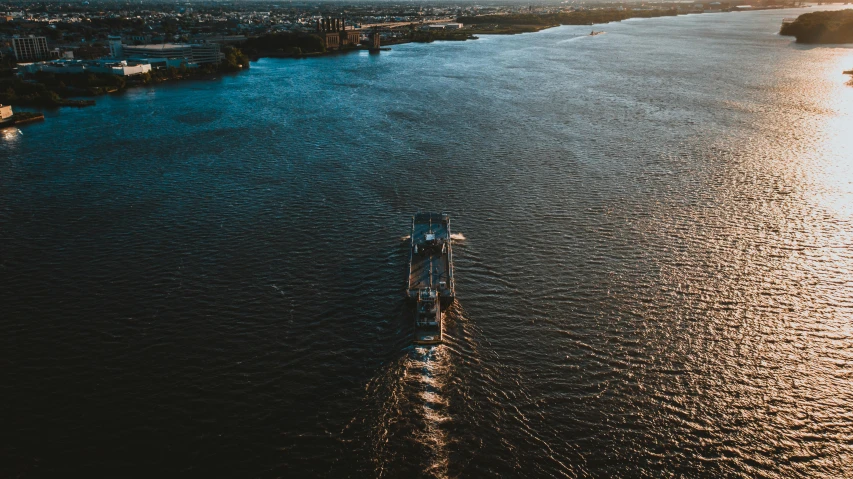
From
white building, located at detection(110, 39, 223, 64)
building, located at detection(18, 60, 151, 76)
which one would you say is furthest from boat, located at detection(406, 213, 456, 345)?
white building, located at detection(110, 39, 223, 64)

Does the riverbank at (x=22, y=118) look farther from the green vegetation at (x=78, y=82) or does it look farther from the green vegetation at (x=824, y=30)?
the green vegetation at (x=824, y=30)

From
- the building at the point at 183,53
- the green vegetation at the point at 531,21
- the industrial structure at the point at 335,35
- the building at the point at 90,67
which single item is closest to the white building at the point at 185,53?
the building at the point at 183,53

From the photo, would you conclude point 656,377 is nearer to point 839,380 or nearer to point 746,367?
point 746,367

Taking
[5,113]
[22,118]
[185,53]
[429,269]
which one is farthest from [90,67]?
[429,269]

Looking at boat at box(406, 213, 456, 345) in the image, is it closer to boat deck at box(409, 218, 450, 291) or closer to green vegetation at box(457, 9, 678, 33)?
boat deck at box(409, 218, 450, 291)

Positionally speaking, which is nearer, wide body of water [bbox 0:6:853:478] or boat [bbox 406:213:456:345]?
wide body of water [bbox 0:6:853:478]

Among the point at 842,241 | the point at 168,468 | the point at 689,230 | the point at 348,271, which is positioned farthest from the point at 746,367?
the point at 168,468

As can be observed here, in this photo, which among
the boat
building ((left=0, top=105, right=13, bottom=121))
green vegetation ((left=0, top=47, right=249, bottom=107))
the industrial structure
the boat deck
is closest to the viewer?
the boat
